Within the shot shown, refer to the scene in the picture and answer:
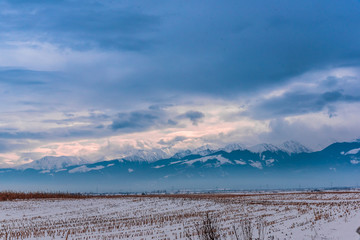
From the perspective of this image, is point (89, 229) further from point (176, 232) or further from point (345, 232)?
point (345, 232)

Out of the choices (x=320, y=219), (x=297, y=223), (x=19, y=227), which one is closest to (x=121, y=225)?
(x=19, y=227)

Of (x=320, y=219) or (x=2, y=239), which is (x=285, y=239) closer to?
(x=320, y=219)

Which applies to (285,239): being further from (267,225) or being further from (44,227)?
(44,227)

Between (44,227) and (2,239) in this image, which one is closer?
(2,239)

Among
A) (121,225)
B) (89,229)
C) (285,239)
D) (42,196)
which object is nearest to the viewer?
(285,239)

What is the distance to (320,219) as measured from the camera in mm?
26641

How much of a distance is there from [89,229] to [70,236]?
294 cm

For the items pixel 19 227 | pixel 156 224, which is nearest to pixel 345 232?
pixel 156 224

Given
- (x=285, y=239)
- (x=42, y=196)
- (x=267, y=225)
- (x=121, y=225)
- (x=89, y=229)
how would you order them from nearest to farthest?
(x=285, y=239)
(x=267, y=225)
(x=89, y=229)
(x=121, y=225)
(x=42, y=196)

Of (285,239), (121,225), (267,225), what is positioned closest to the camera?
(285,239)

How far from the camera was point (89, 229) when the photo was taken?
26609 millimetres

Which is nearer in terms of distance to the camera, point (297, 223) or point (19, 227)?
point (297, 223)

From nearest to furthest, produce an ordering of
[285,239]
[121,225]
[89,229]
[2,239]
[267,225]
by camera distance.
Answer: [285,239], [2,239], [267,225], [89,229], [121,225]

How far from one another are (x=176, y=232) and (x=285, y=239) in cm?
767
